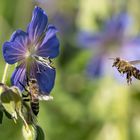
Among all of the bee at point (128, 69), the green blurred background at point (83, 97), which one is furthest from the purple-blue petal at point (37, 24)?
the green blurred background at point (83, 97)

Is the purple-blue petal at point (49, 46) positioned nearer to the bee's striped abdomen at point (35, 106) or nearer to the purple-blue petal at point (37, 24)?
the purple-blue petal at point (37, 24)

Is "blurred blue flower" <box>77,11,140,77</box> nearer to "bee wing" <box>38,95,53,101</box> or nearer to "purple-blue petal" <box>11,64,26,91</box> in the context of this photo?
"purple-blue petal" <box>11,64,26,91</box>

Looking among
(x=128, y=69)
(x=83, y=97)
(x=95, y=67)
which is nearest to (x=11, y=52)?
(x=128, y=69)

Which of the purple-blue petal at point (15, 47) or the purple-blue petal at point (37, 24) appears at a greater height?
the purple-blue petal at point (37, 24)

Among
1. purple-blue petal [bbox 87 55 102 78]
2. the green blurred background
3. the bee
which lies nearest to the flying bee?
the bee

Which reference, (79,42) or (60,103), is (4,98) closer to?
(60,103)

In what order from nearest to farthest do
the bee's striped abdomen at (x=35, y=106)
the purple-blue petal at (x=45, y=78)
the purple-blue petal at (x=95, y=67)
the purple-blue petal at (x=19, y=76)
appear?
1. the bee's striped abdomen at (x=35, y=106)
2. the purple-blue petal at (x=19, y=76)
3. the purple-blue petal at (x=45, y=78)
4. the purple-blue petal at (x=95, y=67)
